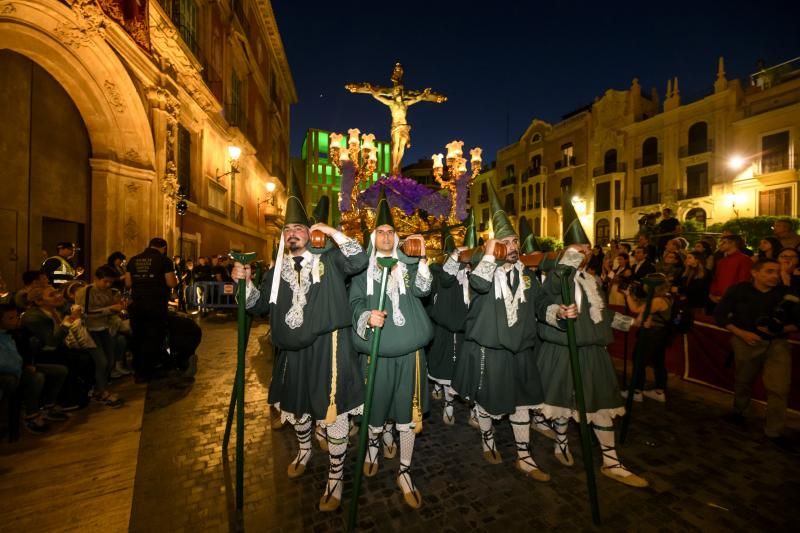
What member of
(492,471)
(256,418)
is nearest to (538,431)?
(492,471)

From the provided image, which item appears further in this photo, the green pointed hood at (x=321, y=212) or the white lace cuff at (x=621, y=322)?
the green pointed hood at (x=321, y=212)

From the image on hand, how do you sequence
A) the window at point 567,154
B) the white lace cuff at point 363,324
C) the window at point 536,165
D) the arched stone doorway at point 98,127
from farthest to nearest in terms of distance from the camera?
the window at point 536,165, the window at point 567,154, the arched stone doorway at point 98,127, the white lace cuff at point 363,324

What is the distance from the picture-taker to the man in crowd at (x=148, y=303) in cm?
555

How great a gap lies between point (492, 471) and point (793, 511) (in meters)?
2.32

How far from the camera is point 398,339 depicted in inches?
117

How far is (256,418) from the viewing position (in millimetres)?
4539

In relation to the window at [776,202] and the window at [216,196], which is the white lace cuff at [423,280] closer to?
the window at [216,196]

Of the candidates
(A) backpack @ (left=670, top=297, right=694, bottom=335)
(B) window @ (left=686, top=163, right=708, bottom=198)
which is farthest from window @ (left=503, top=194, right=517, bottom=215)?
(A) backpack @ (left=670, top=297, right=694, bottom=335)

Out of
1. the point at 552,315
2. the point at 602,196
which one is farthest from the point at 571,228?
the point at 602,196

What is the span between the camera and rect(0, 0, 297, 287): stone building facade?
7883mm

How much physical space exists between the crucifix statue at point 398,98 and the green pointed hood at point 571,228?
6.16m

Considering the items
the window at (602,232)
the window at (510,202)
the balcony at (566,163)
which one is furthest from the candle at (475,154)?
the window at (510,202)

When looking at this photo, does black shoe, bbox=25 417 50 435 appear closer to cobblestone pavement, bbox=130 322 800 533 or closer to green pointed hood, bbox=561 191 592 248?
cobblestone pavement, bbox=130 322 800 533

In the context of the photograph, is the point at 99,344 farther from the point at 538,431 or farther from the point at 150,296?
the point at 538,431
